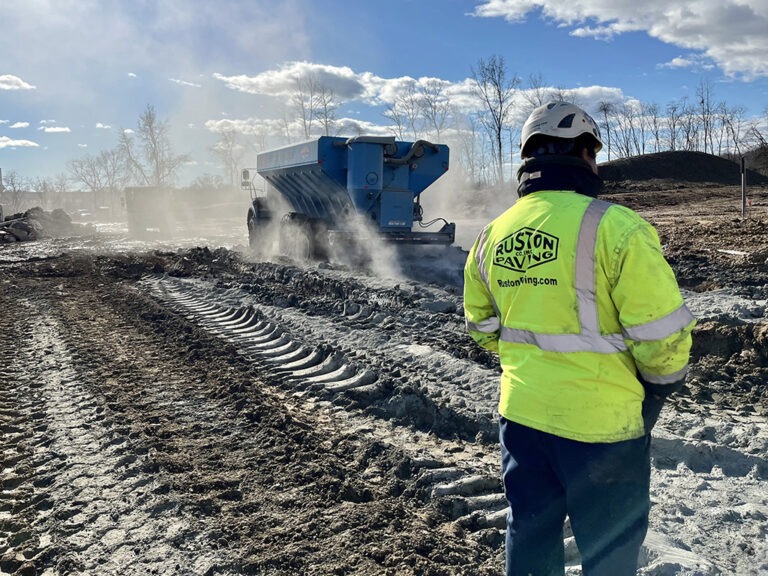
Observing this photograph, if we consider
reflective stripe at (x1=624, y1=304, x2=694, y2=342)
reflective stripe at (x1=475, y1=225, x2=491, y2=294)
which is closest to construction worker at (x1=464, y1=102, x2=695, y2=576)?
reflective stripe at (x1=624, y1=304, x2=694, y2=342)

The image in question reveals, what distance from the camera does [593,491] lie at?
1.98m

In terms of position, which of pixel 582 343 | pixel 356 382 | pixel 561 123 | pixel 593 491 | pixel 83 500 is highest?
pixel 561 123

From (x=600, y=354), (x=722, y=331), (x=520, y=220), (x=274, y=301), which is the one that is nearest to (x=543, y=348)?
(x=600, y=354)

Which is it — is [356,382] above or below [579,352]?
below

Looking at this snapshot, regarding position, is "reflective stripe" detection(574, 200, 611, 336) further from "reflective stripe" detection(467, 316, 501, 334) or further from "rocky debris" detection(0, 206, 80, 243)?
"rocky debris" detection(0, 206, 80, 243)

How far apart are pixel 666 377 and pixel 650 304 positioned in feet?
0.86

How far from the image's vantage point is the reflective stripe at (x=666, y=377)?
1.94 meters

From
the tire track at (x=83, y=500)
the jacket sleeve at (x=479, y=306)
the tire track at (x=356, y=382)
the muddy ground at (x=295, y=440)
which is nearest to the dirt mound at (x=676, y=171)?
the muddy ground at (x=295, y=440)

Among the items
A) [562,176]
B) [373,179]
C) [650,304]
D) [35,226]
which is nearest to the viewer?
[650,304]

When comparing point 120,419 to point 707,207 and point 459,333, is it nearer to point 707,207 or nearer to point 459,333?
point 459,333

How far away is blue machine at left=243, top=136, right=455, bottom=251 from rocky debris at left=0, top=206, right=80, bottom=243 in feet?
66.7

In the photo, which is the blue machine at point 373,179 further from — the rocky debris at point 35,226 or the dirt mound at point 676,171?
the dirt mound at point 676,171

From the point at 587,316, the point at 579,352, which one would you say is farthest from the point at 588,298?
the point at 579,352

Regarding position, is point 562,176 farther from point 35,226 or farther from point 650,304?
point 35,226
